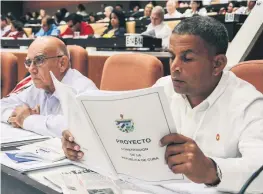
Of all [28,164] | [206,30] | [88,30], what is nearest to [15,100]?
[28,164]

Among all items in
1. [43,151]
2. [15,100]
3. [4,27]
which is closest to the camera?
[43,151]

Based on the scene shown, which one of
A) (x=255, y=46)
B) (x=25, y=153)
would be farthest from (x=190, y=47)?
(x=255, y=46)

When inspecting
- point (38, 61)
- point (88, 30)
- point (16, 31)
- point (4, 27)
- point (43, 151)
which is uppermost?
point (38, 61)

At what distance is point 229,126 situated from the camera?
114cm

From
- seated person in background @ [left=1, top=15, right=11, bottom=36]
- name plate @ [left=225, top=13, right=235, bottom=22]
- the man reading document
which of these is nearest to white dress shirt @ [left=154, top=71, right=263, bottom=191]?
the man reading document

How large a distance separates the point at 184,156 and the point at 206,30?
0.45 m

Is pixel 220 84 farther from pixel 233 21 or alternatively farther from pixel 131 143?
pixel 233 21

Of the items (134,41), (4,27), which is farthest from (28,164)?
(4,27)

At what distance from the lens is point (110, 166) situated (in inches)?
39.6

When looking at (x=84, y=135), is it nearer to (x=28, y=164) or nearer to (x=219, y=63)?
(x=28, y=164)

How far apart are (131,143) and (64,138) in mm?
372

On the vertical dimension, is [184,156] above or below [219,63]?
below

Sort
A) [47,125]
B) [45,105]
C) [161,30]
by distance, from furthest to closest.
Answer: [161,30] < [45,105] < [47,125]

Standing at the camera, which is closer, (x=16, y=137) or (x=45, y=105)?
(x=16, y=137)
